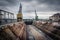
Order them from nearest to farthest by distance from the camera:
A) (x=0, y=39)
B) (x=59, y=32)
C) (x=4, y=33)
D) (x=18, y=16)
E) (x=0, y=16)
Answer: (x=0, y=39) < (x=4, y=33) < (x=59, y=32) < (x=0, y=16) < (x=18, y=16)

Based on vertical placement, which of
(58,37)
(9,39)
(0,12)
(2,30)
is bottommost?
(58,37)

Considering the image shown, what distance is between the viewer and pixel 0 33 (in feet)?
16.4

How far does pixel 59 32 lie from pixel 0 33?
708cm

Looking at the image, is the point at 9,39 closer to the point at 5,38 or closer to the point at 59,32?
the point at 5,38

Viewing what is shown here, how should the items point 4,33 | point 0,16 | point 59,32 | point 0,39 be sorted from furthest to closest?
1. point 0,16
2. point 59,32
3. point 4,33
4. point 0,39

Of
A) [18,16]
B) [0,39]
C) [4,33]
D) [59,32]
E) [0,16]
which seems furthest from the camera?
[18,16]

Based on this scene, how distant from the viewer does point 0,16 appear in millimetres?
11828

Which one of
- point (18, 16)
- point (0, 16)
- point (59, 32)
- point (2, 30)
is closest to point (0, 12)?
point (0, 16)

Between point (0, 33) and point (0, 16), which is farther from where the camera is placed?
point (0, 16)

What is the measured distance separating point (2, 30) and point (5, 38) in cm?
41

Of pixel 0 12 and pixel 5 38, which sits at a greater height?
pixel 0 12

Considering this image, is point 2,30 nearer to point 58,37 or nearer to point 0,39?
point 0,39

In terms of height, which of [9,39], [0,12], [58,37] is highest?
[0,12]

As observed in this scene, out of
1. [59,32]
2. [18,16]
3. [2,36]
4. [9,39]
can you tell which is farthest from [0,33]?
[18,16]
